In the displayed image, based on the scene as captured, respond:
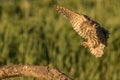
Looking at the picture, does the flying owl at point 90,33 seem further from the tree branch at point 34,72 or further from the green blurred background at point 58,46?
the green blurred background at point 58,46

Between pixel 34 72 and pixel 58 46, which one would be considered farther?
pixel 58 46

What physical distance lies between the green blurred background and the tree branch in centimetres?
155

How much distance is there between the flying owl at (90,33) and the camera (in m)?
2.33

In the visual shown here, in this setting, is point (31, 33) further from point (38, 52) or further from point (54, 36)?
point (38, 52)

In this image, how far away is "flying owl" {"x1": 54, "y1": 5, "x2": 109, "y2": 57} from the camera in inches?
91.6

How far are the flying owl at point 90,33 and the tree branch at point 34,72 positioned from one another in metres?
0.21

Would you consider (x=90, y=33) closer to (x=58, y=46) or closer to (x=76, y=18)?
(x=76, y=18)

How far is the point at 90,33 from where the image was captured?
234 centimetres

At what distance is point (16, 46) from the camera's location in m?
4.70

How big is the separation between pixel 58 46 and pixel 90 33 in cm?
245

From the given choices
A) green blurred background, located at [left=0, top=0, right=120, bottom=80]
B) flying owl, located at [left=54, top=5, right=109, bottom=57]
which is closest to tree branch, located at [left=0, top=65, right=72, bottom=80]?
flying owl, located at [left=54, top=5, right=109, bottom=57]

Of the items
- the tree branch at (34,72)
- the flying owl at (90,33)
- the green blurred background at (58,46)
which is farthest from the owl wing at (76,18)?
the green blurred background at (58,46)

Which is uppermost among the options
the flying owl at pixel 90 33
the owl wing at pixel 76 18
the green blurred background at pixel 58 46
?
the owl wing at pixel 76 18

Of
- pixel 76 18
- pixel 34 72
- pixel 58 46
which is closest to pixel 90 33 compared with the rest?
pixel 76 18
